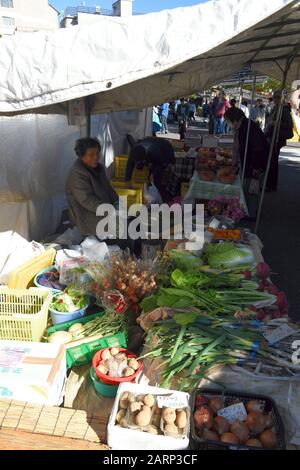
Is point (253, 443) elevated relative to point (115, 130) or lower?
lower

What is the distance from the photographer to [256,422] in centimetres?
180

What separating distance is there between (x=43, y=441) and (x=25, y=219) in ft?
9.43

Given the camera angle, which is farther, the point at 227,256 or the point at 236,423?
the point at 227,256

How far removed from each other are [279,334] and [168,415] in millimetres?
861

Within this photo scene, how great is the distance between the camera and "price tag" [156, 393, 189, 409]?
188 centimetres

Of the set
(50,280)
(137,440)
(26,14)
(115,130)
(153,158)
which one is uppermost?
(26,14)

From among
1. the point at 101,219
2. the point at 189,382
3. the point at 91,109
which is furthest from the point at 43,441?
the point at 91,109

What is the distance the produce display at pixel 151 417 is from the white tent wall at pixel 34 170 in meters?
2.81

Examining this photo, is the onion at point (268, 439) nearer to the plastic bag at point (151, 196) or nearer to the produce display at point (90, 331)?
the produce display at point (90, 331)

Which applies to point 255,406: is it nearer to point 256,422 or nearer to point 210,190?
point 256,422

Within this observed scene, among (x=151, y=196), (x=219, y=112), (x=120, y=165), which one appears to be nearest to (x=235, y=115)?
(x=151, y=196)

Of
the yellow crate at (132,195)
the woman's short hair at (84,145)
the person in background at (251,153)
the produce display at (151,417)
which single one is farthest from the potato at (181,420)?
the person in background at (251,153)

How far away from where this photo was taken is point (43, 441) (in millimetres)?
1955

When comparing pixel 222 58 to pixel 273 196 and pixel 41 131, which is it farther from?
pixel 273 196
